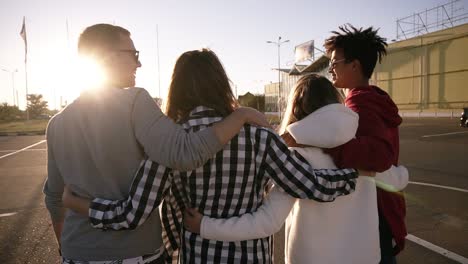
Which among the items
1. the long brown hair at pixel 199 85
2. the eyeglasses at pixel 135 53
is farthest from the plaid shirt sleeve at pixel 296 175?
the eyeglasses at pixel 135 53

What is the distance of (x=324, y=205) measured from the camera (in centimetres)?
188

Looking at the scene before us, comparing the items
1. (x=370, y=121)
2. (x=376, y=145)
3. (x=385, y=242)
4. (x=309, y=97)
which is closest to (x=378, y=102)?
(x=370, y=121)

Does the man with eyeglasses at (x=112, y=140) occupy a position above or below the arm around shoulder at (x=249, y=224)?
above

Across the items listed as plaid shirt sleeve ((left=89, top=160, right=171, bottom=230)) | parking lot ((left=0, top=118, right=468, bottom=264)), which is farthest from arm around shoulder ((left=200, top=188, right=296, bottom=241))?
parking lot ((left=0, top=118, right=468, bottom=264))

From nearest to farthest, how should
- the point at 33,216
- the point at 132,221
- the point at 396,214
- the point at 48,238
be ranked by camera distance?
the point at 132,221 → the point at 396,214 → the point at 48,238 → the point at 33,216

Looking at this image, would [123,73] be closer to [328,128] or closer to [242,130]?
[242,130]

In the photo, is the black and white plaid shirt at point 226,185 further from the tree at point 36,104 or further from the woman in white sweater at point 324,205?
the tree at point 36,104

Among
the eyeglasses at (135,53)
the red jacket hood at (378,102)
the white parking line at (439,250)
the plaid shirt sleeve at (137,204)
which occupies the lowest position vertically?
the white parking line at (439,250)

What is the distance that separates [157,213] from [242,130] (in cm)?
58

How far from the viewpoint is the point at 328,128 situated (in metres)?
1.74

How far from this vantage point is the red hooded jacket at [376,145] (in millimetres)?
1816

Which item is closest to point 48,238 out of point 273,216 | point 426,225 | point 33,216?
point 33,216

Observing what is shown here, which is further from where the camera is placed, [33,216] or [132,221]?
[33,216]

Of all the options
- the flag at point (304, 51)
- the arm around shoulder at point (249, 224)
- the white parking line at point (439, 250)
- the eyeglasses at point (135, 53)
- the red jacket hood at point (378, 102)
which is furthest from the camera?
the flag at point (304, 51)
